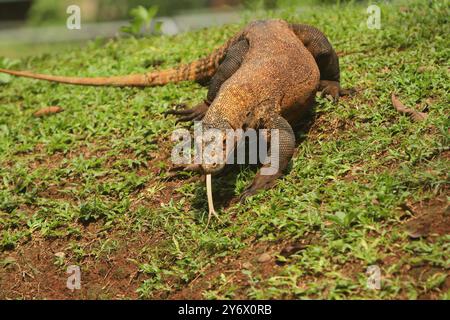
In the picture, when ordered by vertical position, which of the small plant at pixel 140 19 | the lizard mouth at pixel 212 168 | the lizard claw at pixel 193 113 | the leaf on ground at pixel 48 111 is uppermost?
the small plant at pixel 140 19

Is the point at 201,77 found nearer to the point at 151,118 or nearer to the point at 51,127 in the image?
the point at 151,118

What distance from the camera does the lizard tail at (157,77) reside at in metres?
6.40

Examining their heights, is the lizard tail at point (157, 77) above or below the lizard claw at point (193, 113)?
above

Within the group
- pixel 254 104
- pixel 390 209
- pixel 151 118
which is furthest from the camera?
pixel 151 118

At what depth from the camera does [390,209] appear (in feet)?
13.7

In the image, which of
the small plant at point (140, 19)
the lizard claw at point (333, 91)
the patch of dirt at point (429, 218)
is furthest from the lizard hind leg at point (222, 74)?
the small plant at point (140, 19)

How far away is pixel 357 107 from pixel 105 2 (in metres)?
7.12

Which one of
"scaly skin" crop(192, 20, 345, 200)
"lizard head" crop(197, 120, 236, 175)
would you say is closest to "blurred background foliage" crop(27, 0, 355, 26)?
"scaly skin" crop(192, 20, 345, 200)

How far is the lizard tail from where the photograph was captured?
21.0ft

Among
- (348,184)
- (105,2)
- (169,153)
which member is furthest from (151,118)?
(105,2)

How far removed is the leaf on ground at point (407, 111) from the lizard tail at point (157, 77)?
5.58 ft

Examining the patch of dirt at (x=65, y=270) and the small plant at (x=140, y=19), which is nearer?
the patch of dirt at (x=65, y=270)

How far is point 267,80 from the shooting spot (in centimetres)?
514

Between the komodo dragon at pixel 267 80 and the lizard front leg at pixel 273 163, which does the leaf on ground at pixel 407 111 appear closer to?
the komodo dragon at pixel 267 80
